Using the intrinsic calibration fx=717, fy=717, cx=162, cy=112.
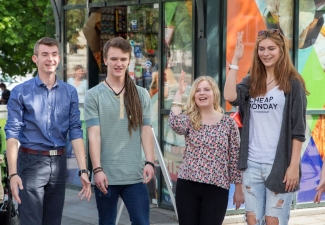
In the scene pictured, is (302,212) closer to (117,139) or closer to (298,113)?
(298,113)

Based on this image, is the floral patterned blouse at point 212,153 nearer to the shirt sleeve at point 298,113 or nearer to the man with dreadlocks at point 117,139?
the man with dreadlocks at point 117,139

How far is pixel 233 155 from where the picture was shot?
16.9ft

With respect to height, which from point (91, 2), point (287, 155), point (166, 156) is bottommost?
point (166, 156)

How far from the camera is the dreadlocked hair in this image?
16.9ft

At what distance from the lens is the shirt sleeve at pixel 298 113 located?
16.1 feet

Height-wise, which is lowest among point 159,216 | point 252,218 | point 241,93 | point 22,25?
point 159,216

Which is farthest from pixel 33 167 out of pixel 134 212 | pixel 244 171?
pixel 244 171

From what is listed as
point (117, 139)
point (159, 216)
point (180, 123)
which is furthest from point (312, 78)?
point (117, 139)

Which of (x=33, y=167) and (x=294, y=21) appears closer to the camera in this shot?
(x=33, y=167)

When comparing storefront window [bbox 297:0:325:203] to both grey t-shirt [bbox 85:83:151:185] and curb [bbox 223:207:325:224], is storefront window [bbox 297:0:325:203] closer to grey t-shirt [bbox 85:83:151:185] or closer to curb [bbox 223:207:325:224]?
curb [bbox 223:207:325:224]

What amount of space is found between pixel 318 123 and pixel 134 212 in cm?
443

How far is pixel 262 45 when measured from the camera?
16.6 feet

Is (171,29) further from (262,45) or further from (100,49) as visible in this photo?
(262,45)

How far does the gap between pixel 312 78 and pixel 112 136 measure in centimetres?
440
